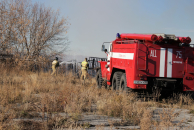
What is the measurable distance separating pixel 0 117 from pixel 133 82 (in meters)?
5.52

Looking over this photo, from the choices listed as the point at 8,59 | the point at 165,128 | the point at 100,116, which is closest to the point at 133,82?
the point at 100,116

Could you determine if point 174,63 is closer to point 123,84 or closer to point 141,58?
point 141,58

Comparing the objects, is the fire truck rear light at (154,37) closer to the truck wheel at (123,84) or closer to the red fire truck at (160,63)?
the red fire truck at (160,63)

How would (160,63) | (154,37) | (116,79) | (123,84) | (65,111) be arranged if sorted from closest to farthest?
(65,111) < (154,37) < (160,63) < (123,84) < (116,79)

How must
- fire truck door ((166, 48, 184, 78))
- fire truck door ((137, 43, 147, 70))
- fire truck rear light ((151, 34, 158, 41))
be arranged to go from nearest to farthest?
1. fire truck rear light ((151, 34, 158, 41))
2. fire truck door ((137, 43, 147, 70))
3. fire truck door ((166, 48, 184, 78))

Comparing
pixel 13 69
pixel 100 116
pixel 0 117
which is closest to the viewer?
pixel 0 117

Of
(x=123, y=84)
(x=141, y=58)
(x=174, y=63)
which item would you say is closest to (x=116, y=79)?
(x=123, y=84)

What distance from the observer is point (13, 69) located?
780 inches

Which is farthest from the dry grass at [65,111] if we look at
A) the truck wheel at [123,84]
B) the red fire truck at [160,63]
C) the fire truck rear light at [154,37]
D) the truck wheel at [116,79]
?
the fire truck rear light at [154,37]

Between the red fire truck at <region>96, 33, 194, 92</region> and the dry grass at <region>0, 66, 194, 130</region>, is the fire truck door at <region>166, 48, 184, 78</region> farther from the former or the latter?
the dry grass at <region>0, 66, 194, 130</region>

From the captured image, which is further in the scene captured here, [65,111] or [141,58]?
[141,58]

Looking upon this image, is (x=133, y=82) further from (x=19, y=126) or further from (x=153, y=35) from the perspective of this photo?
(x=19, y=126)

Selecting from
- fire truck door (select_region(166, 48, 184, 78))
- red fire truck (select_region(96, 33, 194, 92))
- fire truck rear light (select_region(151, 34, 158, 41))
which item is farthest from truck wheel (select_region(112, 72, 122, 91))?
fire truck rear light (select_region(151, 34, 158, 41))

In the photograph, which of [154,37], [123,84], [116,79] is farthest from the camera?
[116,79]
